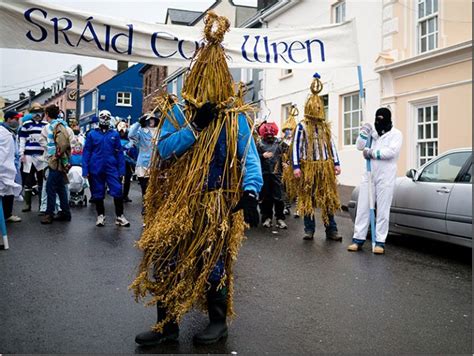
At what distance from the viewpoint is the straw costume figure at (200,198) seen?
333cm

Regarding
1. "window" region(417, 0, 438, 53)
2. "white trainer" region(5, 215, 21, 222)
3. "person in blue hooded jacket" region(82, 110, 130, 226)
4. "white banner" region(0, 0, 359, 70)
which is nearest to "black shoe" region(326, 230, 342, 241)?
"white banner" region(0, 0, 359, 70)

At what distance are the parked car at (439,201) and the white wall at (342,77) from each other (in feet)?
21.5

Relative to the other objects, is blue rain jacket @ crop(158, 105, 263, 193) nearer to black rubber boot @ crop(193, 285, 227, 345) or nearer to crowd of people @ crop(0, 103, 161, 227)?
black rubber boot @ crop(193, 285, 227, 345)

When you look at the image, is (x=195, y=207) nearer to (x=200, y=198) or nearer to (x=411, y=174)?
(x=200, y=198)

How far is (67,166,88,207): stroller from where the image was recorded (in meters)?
10.7

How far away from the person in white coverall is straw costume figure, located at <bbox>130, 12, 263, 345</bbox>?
3707 millimetres

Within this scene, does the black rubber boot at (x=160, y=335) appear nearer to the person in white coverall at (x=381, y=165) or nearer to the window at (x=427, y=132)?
the person in white coverall at (x=381, y=165)

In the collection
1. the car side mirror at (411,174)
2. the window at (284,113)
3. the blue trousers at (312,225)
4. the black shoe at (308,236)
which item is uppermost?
the window at (284,113)

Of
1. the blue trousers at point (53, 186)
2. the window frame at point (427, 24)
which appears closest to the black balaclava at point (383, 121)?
the blue trousers at point (53, 186)

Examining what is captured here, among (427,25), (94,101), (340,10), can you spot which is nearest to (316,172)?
(427,25)

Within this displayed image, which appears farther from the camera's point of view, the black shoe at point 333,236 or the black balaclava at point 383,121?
the black shoe at point 333,236

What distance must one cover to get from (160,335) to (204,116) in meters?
1.57

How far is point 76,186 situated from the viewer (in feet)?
35.8

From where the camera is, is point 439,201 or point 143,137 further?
point 143,137
